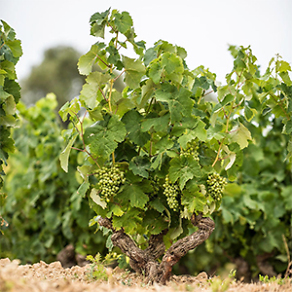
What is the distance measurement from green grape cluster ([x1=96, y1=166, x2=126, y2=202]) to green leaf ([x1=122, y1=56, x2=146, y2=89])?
12.9 inches

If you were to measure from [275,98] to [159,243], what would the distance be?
2.68 feet

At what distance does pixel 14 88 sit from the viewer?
4.61 feet

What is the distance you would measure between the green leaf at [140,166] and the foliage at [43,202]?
4.31ft

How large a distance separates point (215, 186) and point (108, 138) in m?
0.43

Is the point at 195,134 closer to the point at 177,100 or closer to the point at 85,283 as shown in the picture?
the point at 177,100

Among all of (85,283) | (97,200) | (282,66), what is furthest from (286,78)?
(85,283)

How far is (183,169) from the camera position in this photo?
1.14m

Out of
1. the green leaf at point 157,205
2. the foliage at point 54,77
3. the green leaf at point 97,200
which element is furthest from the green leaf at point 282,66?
the foliage at point 54,77

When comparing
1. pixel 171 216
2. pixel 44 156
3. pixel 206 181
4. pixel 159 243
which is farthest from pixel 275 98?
pixel 44 156

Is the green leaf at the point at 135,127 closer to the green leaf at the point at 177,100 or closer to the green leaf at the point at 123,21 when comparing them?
the green leaf at the point at 177,100

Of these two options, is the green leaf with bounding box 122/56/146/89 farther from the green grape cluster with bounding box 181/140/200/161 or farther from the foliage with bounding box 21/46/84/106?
the foliage with bounding box 21/46/84/106

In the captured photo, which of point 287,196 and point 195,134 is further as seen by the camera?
point 287,196

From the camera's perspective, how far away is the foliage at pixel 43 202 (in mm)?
2514

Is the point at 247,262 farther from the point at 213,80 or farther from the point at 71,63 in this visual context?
the point at 71,63
